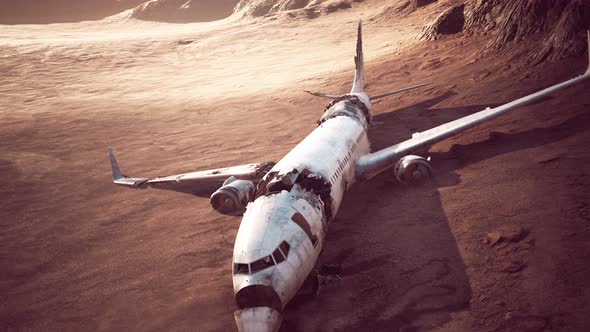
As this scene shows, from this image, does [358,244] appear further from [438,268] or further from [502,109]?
[502,109]

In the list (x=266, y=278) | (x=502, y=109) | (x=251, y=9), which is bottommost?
(x=266, y=278)

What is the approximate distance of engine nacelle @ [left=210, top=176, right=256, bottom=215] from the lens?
69.4ft

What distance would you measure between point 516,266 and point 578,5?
26600 mm

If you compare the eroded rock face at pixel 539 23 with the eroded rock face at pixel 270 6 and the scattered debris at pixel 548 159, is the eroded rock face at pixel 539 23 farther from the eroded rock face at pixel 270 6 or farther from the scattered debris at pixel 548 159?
the eroded rock face at pixel 270 6

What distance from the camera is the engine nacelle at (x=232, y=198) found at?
21.2 m

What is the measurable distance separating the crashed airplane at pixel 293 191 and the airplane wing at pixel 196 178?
6 centimetres

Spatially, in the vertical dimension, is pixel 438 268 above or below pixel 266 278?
below

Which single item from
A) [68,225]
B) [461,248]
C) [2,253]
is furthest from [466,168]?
[2,253]

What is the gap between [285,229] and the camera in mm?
13797

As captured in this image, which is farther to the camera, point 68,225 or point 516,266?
point 68,225

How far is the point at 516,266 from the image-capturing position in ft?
44.3

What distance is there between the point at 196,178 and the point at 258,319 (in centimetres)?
1335

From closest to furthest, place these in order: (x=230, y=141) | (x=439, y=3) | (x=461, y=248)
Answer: (x=461, y=248) < (x=230, y=141) < (x=439, y=3)

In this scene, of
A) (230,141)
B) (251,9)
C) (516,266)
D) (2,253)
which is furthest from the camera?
(251,9)
